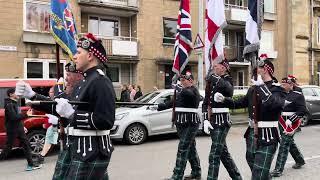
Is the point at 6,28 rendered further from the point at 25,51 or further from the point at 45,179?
the point at 45,179

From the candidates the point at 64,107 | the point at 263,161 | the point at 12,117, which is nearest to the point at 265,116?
the point at 263,161

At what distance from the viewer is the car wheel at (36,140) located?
35.9 feet

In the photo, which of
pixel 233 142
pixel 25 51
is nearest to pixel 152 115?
pixel 233 142

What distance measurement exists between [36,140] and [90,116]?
290 inches

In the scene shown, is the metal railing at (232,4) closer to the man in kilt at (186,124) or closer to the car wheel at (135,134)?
the car wheel at (135,134)

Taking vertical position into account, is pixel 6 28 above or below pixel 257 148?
above

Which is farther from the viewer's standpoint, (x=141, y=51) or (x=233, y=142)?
(x=141, y=51)

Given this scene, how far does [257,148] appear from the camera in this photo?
19.1ft

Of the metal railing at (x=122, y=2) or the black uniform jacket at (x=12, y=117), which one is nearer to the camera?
the black uniform jacket at (x=12, y=117)

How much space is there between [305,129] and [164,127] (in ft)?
21.7

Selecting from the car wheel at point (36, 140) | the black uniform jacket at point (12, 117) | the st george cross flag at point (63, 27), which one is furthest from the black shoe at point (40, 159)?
the st george cross flag at point (63, 27)

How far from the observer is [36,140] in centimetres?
1101

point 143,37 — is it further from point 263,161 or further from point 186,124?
point 263,161

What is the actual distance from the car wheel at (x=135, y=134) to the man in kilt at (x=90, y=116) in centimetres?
866
